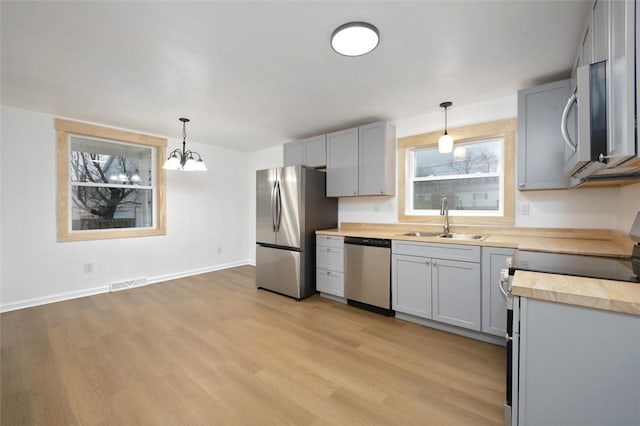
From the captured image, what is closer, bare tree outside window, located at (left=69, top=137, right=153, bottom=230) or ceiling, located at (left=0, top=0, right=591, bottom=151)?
ceiling, located at (left=0, top=0, right=591, bottom=151)

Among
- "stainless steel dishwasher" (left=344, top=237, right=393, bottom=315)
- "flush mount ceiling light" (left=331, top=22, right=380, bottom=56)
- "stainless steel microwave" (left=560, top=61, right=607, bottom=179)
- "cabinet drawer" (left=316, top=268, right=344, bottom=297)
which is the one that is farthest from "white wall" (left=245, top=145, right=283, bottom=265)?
"stainless steel microwave" (left=560, top=61, right=607, bottom=179)

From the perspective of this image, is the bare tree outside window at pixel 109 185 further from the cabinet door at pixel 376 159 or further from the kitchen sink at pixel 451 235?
the kitchen sink at pixel 451 235

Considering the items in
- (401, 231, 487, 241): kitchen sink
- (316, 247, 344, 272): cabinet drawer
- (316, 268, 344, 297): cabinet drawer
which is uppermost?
(401, 231, 487, 241): kitchen sink

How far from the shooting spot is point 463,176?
311 cm

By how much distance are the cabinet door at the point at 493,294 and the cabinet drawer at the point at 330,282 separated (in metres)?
1.53

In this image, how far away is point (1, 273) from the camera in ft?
10.0

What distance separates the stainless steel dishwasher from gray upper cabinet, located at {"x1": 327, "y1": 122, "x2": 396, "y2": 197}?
0.73m

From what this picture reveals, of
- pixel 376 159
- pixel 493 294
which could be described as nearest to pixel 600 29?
pixel 493 294

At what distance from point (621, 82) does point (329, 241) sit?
2.81m

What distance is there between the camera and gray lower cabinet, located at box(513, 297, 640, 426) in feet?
3.06

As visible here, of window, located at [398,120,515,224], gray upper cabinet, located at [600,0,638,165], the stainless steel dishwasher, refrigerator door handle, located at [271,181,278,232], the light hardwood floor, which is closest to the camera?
gray upper cabinet, located at [600,0,638,165]

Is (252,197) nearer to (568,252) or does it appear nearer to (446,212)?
(446,212)

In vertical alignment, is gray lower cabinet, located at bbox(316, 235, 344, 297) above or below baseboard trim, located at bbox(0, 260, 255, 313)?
above

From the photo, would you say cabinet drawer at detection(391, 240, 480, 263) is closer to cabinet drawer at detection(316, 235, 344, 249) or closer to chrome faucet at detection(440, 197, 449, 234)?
chrome faucet at detection(440, 197, 449, 234)
